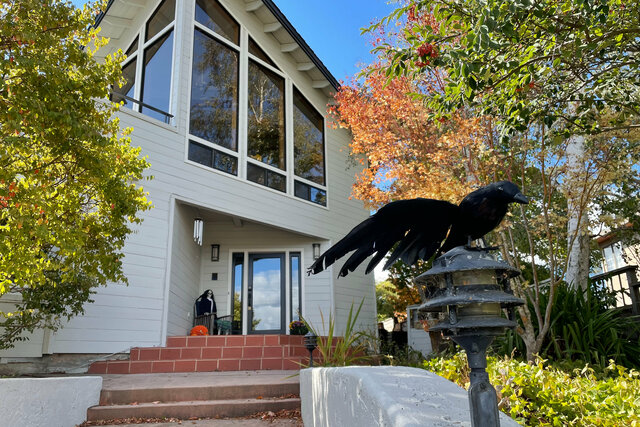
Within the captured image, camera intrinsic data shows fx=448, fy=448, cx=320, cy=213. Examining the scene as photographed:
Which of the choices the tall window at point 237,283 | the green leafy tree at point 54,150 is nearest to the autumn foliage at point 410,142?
the green leafy tree at point 54,150

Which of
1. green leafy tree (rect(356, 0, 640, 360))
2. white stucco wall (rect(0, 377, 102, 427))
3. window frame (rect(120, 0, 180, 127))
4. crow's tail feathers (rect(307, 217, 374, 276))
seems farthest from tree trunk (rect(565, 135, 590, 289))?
window frame (rect(120, 0, 180, 127))

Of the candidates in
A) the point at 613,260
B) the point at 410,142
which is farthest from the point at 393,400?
the point at 613,260

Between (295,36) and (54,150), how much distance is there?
7.53 metres

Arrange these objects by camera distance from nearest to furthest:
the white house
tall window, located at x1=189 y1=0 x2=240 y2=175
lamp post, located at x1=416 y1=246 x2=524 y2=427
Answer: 1. lamp post, located at x1=416 y1=246 x2=524 y2=427
2. the white house
3. tall window, located at x1=189 y1=0 x2=240 y2=175

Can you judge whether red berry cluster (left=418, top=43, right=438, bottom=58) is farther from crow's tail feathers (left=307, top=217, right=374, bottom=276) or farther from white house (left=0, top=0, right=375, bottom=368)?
white house (left=0, top=0, right=375, bottom=368)

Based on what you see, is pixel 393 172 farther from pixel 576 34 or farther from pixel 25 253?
pixel 25 253

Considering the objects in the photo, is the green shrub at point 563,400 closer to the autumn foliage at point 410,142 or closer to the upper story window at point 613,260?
the autumn foliage at point 410,142

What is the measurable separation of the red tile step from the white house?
273 mm

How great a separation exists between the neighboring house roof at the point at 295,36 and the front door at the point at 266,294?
446 centimetres

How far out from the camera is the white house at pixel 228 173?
7160 millimetres

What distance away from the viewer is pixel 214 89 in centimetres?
880

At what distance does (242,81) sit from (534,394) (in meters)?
7.95

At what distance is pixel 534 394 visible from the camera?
290 centimetres

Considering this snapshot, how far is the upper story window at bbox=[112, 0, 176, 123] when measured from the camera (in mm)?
8445
